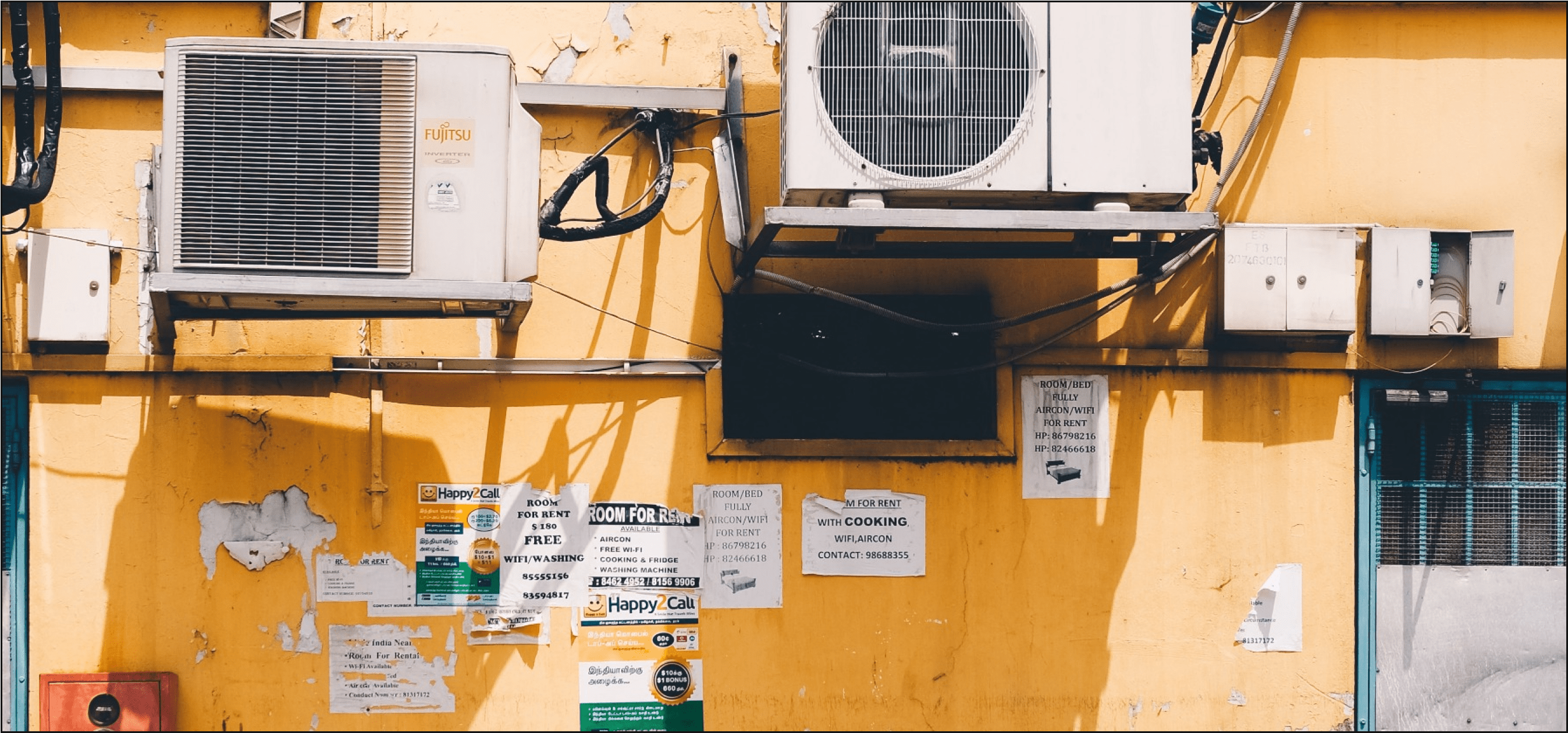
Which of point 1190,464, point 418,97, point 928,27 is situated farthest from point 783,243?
point 1190,464

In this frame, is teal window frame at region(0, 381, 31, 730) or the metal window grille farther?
the metal window grille

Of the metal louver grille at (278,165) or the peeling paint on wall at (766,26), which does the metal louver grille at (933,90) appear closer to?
the peeling paint on wall at (766,26)

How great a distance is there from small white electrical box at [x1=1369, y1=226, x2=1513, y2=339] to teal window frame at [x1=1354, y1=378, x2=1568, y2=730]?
0.76ft

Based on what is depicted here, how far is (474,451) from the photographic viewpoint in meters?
4.24

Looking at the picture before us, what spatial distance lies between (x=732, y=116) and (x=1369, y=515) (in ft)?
10.2

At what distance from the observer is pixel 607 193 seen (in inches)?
160

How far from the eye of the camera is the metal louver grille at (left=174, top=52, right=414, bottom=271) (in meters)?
3.34

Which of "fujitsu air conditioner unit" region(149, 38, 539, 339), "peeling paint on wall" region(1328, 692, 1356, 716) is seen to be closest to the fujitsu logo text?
"fujitsu air conditioner unit" region(149, 38, 539, 339)

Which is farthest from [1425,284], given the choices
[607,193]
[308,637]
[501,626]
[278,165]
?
[308,637]

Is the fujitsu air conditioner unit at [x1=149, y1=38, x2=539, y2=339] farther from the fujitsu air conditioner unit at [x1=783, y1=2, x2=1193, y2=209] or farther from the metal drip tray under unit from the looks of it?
the fujitsu air conditioner unit at [x1=783, y1=2, x2=1193, y2=209]

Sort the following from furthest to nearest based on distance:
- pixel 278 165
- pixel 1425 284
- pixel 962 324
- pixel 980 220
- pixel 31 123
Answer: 1. pixel 1425 284
2. pixel 962 324
3. pixel 31 123
4. pixel 980 220
5. pixel 278 165

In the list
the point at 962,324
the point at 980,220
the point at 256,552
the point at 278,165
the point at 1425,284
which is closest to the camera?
the point at 278,165

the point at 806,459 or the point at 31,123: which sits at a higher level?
the point at 31,123

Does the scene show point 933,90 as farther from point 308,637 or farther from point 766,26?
point 308,637
